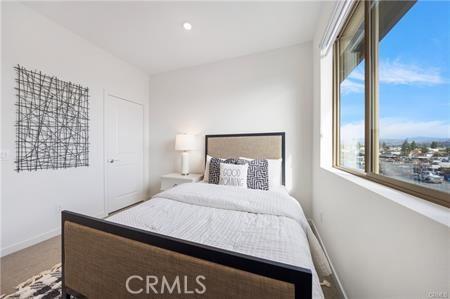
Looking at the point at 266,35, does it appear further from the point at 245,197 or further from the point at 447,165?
the point at 447,165

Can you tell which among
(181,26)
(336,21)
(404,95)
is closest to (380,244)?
(404,95)

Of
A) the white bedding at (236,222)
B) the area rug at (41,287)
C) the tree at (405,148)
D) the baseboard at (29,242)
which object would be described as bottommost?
the area rug at (41,287)

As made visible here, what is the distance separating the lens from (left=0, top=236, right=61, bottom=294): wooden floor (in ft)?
5.00

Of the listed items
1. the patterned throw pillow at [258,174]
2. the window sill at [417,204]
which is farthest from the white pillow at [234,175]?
the window sill at [417,204]

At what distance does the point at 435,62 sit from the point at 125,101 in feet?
11.8

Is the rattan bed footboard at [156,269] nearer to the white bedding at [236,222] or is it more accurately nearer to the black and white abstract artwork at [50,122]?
the white bedding at [236,222]

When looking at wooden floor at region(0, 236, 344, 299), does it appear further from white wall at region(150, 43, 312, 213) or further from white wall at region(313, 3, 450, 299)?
white wall at region(150, 43, 312, 213)

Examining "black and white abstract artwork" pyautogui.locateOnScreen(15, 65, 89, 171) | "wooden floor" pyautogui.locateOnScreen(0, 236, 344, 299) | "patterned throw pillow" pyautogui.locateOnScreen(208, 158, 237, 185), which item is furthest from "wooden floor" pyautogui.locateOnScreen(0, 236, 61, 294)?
"patterned throw pillow" pyautogui.locateOnScreen(208, 158, 237, 185)

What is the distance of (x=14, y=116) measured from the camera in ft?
6.33

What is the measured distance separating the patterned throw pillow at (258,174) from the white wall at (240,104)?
0.51 m

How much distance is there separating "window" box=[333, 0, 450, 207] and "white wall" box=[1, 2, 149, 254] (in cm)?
322

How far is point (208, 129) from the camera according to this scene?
3215 mm

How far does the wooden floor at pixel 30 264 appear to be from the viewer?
1.46 metres

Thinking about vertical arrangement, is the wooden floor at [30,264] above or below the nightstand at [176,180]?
below
